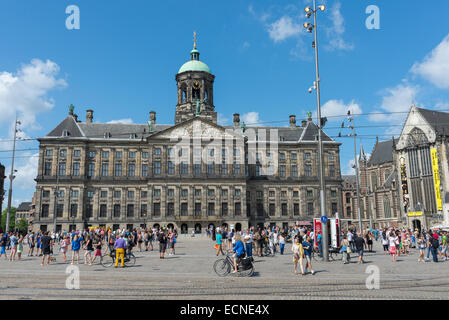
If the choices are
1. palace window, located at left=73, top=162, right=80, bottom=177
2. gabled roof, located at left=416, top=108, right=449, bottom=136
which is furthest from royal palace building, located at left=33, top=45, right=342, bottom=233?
gabled roof, located at left=416, top=108, right=449, bottom=136

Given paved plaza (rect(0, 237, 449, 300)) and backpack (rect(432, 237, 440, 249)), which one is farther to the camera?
backpack (rect(432, 237, 440, 249))

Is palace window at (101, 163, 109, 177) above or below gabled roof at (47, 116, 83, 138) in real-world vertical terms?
below

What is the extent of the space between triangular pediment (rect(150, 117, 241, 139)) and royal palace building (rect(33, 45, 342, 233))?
17 cm

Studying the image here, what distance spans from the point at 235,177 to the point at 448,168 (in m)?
34.9

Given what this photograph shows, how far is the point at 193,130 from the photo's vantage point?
190 ft

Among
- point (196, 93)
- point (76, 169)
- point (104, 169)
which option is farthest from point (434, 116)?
point (76, 169)

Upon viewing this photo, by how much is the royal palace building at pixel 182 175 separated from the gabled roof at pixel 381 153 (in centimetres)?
2357

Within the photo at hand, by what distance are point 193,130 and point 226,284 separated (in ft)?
154

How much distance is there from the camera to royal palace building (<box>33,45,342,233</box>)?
5619 centimetres

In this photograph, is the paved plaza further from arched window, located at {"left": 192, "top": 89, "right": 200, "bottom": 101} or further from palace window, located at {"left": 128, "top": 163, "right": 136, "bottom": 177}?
arched window, located at {"left": 192, "top": 89, "right": 200, "bottom": 101}

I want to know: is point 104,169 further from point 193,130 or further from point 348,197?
point 348,197

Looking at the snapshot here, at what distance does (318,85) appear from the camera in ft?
67.3

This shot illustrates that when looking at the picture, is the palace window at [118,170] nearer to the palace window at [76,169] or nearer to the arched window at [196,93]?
the palace window at [76,169]
